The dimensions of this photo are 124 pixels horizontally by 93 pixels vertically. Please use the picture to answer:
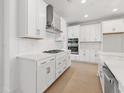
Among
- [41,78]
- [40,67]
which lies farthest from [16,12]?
[41,78]

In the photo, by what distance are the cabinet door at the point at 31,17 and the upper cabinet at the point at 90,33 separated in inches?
157

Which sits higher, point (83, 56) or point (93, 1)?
point (93, 1)

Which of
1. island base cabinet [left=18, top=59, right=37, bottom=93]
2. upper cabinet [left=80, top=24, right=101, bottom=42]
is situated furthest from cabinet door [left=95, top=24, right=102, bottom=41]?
island base cabinet [left=18, top=59, right=37, bottom=93]

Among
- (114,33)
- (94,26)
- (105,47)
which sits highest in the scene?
(94,26)

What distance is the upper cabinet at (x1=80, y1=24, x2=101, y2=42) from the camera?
195 inches

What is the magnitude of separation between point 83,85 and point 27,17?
2.33 meters

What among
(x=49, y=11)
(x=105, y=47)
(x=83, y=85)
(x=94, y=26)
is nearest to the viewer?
(x=83, y=85)

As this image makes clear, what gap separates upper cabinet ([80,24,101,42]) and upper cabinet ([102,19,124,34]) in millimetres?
813

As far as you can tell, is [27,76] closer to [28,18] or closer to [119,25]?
[28,18]

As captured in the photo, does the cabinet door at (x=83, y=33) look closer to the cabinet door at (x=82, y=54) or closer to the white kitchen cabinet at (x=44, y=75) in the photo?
the cabinet door at (x=82, y=54)

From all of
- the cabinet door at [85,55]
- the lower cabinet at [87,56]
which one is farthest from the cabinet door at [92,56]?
the cabinet door at [85,55]

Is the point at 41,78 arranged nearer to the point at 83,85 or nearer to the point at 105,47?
the point at 83,85

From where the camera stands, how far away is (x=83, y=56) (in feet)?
17.3

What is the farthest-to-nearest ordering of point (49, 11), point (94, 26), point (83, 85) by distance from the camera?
point (94, 26) → point (49, 11) → point (83, 85)
